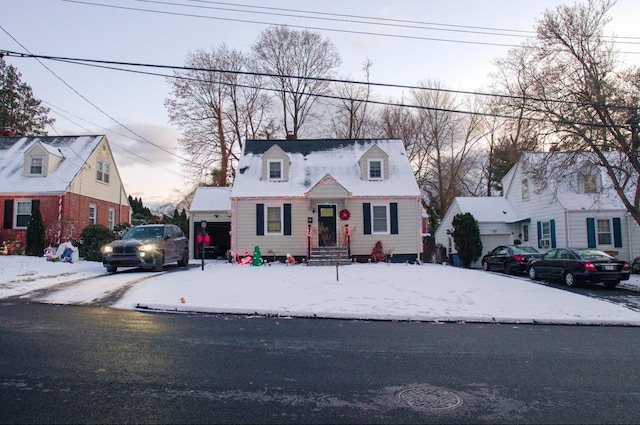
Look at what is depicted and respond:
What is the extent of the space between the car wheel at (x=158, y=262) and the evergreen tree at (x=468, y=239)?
17680mm

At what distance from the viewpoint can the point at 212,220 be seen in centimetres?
2723

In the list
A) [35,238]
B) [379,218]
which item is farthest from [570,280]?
[35,238]

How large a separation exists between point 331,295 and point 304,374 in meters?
6.83

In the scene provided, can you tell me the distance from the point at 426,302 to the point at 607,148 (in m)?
13.1

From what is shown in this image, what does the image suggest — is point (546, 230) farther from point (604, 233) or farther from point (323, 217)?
point (323, 217)

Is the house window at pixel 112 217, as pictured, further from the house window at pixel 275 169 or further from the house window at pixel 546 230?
the house window at pixel 546 230

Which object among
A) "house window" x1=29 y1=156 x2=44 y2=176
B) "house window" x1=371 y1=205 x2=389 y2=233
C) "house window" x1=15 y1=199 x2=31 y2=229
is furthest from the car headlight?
"house window" x1=29 y1=156 x2=44 y2=176

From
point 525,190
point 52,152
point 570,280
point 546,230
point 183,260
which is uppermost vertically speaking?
point 52,152

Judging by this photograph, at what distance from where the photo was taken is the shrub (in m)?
20.7

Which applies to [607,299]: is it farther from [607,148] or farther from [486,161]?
[486,161]

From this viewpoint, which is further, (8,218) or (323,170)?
(323,170)

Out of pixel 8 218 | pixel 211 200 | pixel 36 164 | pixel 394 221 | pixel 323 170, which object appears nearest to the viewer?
pixel 394 221

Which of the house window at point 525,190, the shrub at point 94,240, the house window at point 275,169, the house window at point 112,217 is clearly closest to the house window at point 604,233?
the house window at point 525,190

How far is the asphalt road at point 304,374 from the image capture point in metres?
4.12
